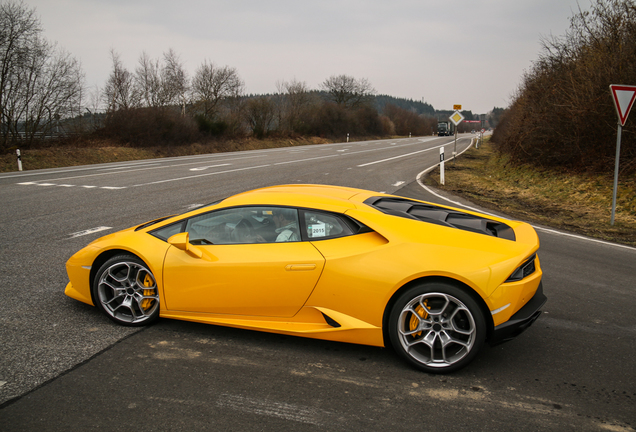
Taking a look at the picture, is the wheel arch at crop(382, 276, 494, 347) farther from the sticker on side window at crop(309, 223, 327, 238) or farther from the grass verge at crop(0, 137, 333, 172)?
the grass verge at crop(0, 137, 333, 172)

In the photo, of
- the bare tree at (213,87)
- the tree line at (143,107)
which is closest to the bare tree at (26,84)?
the tree line at (143,107)

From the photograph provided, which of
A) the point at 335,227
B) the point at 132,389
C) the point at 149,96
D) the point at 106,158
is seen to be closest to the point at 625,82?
the point at 335,227

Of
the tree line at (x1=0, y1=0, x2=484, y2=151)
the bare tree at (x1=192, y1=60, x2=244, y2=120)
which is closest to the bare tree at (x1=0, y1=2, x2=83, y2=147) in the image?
the tree line at (x1=0, y1=0, x2=484, y2=151)

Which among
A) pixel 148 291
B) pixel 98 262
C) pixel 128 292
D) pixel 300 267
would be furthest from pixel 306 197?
pixel 98 262

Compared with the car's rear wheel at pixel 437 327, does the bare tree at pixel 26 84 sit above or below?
above

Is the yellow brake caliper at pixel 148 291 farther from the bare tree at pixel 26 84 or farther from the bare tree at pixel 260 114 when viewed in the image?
the bare tree at pixel 260 114

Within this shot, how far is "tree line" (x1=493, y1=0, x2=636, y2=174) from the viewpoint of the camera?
1245cm

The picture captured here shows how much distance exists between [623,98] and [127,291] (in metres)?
9.22

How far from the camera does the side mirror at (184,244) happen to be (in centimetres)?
346

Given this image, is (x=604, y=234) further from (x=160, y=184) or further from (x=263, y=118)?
(x=263, y=118)

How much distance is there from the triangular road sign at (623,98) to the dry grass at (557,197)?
217cm

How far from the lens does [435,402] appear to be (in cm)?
279

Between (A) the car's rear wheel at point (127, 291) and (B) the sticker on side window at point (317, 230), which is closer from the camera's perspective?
(B) the sticker on side window at point (317, 230)

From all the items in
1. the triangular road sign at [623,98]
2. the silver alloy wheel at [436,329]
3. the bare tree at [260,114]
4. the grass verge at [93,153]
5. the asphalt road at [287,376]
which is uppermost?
the bare tree at [260,114]
